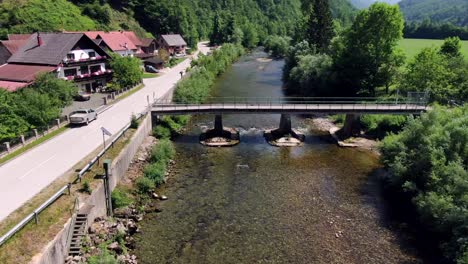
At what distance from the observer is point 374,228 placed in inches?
1035

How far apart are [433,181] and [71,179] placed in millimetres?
26602

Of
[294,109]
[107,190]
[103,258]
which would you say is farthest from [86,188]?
[294,109]

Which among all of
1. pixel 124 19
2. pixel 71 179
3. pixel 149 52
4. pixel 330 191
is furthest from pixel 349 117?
pixel 124 19

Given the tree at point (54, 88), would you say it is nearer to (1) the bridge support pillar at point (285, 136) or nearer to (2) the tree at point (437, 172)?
(1) the bridge support pillar at point (285, 136)

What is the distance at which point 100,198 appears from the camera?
25.2 m

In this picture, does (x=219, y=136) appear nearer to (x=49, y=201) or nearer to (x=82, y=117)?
(x=82, y=117)

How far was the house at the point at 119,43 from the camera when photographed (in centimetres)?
7712

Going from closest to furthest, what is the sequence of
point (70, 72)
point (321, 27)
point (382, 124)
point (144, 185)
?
point (144, 185), point (382, 124), point (70, 72), point (321, 27)

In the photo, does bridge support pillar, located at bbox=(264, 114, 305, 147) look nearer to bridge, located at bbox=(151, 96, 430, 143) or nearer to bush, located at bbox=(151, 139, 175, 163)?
bridge, located at bbox=(151, 96, 430, 143)

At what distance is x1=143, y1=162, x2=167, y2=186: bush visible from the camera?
31.9 m

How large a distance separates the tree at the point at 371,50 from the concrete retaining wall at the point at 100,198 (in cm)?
3218

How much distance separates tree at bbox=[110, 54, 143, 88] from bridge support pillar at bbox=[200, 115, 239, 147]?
19287 mm

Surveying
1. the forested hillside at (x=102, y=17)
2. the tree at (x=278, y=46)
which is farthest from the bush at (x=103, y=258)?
the tree at (x=278, y=46)

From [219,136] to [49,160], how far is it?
2038 cm
